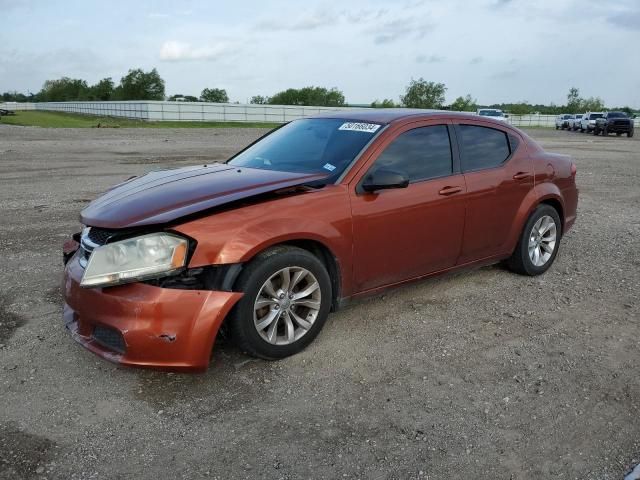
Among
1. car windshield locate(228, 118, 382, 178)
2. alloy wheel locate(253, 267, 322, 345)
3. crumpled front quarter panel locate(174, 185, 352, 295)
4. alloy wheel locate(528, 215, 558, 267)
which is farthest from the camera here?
alloy wheel locate(528, 215, 558, 267)

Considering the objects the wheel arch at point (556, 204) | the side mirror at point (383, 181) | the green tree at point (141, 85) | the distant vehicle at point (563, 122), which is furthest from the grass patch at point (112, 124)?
the green tree at point (141, 85)

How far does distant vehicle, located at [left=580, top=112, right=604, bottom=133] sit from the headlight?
47580mm

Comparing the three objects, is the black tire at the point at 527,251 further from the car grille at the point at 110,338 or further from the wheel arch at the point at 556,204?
the car grille at the point at 110,338

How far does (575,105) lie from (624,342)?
367ft

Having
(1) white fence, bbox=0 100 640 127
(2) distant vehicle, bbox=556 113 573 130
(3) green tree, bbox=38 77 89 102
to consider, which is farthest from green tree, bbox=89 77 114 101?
(2) distant vehicle, bbox=556 113 573 130

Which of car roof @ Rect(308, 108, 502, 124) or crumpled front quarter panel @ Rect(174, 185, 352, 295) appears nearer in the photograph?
crumpled front quarter panel @ Rect(174, 185, 352, 295)

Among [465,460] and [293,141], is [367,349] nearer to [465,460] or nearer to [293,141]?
[465,460]

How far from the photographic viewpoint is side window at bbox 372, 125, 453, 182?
4.36 m

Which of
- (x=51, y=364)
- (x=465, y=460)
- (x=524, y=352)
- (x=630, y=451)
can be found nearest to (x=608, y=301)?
(x=524, y=352)

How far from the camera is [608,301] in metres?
4.96

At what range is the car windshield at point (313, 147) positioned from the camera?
430 cm

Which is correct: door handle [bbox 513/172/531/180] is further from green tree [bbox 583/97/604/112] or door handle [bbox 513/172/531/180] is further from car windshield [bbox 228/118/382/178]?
green tree [bbox 583/97/604/112]

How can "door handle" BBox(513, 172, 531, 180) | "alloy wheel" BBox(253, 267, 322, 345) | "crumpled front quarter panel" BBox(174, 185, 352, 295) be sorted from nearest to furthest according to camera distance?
"crumpled front quarter panel" BBox(174, 185, 352, 295), "alloy wheel" BBox(253, 267, 322, 345), "door handle" BBox(513, 172, 531, 180)

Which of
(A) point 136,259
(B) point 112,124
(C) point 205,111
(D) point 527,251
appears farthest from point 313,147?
(C) point 205,111
